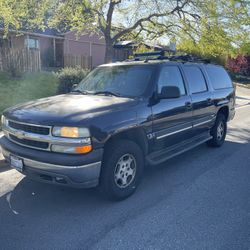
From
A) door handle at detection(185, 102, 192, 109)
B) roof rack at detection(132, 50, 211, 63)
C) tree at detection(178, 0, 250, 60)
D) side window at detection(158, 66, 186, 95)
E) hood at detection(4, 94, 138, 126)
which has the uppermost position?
tree at detection(178, 0, 250, 60)

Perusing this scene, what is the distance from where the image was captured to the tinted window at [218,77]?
6.28 metres

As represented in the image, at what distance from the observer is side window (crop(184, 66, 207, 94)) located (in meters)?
5.36

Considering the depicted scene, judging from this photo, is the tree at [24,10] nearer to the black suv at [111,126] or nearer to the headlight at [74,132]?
the black suv at [111,126]

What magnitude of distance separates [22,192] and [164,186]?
6.95ft

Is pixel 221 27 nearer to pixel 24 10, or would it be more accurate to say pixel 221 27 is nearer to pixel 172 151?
pixel 24 10

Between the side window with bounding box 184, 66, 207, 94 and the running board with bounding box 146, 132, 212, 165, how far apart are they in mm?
934

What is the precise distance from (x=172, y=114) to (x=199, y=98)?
3.66ft

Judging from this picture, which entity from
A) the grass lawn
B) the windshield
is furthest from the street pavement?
the grass lawn

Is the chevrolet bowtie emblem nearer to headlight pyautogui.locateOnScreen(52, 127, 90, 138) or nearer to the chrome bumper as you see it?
the chrome bumper

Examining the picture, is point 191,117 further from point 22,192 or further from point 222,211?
point 22,192

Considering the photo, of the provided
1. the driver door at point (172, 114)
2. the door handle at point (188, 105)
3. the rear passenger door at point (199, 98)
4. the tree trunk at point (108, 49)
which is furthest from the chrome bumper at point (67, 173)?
the tree trunk at point (108, 49)

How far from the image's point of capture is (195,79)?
5.58 metres

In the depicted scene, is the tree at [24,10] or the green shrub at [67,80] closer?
the tree at [24,10]

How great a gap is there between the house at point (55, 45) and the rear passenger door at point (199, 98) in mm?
13134
